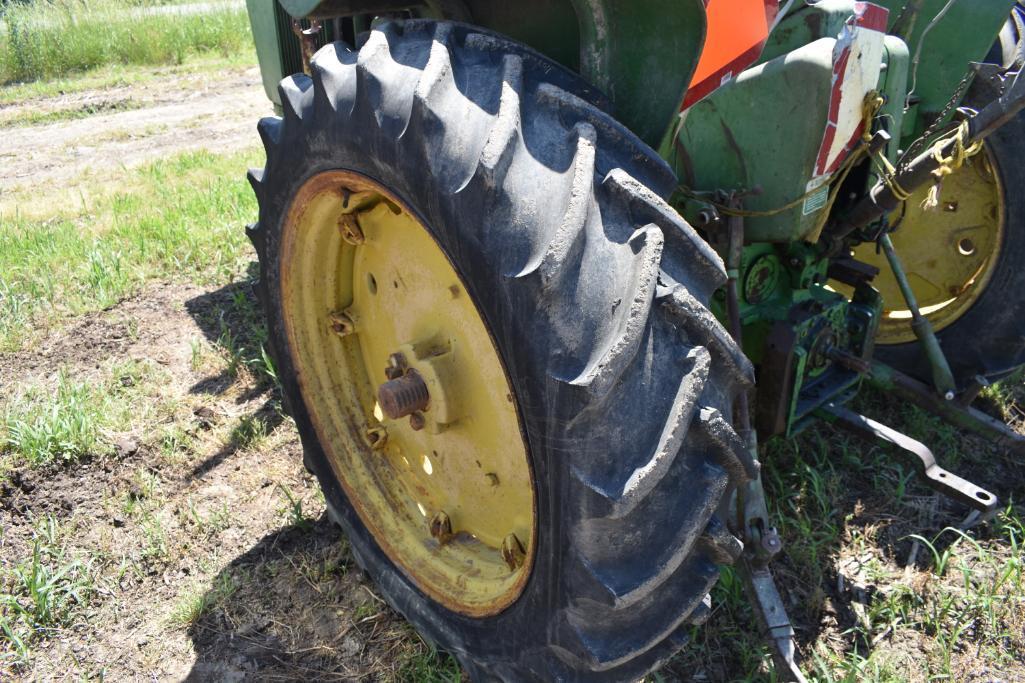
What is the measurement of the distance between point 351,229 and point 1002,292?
2138mm

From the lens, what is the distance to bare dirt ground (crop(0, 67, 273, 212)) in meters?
5.68

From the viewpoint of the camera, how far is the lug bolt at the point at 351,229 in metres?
1.86

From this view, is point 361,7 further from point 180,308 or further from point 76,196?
point 76,196

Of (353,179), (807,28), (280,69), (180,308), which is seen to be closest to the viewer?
(353,179)

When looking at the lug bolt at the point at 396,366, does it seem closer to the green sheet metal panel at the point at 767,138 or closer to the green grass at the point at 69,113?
the green sheet metal panel at the point at 767,138

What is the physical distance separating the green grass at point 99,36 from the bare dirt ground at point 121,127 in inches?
40.9

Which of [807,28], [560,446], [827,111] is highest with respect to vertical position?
[807,28]

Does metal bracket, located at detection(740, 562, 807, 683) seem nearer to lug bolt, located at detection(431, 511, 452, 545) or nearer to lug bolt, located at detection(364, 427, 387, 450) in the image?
lug bolt, located at detection(431, 511, 452, 545)

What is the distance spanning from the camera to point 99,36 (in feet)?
30.5

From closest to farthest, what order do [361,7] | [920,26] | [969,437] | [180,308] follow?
1. [361,7]
2. [920,26]
3. [969,437]
4. [180,308]

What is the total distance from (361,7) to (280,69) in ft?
4.49

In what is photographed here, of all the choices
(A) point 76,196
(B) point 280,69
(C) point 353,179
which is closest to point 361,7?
(C) point 353,179

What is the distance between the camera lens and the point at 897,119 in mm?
2201

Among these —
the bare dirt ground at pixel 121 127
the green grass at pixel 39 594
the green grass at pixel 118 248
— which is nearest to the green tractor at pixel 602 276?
the green grass at pixel 39 594
